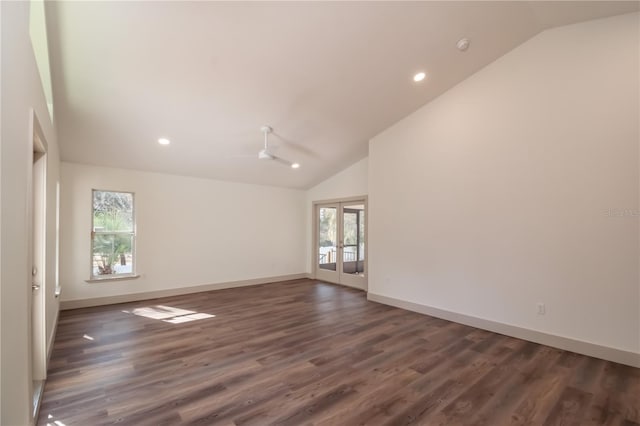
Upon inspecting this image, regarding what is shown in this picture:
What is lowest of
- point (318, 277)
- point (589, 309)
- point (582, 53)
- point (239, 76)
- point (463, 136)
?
point (318, 277)

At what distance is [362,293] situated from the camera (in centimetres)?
636

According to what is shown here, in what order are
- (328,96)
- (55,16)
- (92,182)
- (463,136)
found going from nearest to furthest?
(55,16)
(328,96)
(463,136)
(92,182)

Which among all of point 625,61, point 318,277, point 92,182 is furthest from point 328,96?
point 318,277

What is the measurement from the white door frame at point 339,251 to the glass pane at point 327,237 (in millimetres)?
100

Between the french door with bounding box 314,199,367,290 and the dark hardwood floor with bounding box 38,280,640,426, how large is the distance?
2.60 m

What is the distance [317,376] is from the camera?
283cm

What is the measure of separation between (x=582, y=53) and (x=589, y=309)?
299 centimetres

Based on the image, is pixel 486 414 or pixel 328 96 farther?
pixel 328 96

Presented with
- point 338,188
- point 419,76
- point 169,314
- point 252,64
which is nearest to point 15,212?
point 252,64

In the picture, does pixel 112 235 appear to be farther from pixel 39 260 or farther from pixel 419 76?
pixel 419 76

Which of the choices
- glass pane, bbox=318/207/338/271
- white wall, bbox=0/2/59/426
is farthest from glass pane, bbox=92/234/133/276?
glass pane, bbox=318/207/338/271

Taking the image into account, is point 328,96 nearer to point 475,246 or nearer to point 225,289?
point 475,246

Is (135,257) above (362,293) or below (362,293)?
above

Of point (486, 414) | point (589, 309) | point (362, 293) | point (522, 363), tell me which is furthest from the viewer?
point (362, 293)
